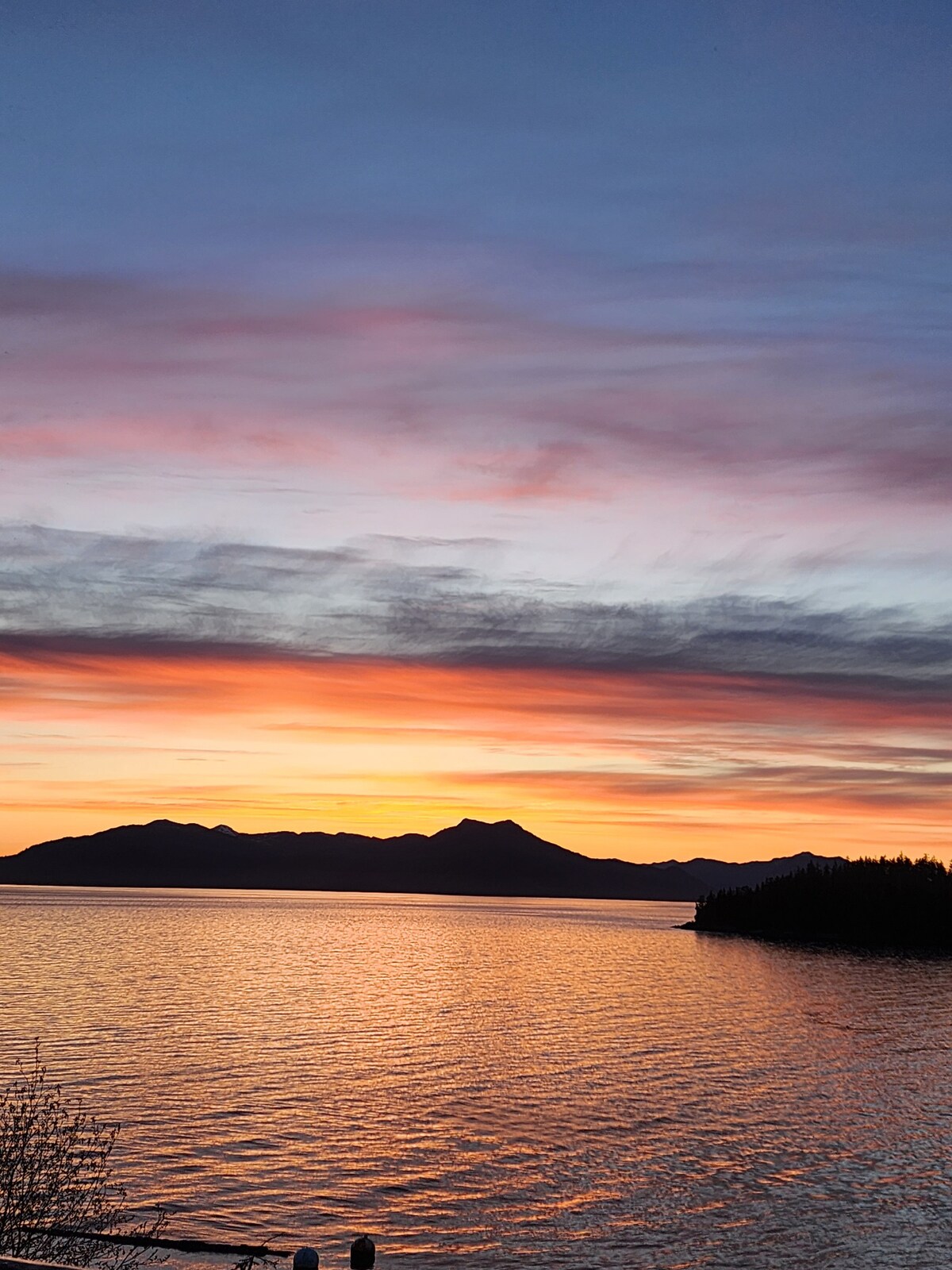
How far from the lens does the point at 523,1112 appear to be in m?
48.2

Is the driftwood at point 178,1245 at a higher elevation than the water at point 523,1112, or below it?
higher

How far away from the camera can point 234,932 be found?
197 m

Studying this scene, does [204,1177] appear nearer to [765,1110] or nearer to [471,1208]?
[471,1208]

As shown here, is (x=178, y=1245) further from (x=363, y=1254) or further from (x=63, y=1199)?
(x=363, y=1254)

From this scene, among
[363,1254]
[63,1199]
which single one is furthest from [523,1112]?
[363,1254]

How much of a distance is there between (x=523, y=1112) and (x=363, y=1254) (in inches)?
1097

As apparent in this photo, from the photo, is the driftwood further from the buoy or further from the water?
the buoy

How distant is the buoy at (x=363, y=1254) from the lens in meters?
21.9

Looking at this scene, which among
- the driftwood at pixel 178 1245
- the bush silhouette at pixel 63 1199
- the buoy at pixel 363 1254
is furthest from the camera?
the driftwood at pixel 178 1245

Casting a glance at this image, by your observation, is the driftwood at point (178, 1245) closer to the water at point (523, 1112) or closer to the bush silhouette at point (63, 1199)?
the bush silhouette at point (63, 1199)

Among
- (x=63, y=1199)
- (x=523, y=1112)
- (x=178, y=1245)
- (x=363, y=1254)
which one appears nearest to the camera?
(x=363, y=1254)

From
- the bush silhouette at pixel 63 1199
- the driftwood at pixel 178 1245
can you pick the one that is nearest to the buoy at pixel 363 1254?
the bush silhouette at pixel 63 1199

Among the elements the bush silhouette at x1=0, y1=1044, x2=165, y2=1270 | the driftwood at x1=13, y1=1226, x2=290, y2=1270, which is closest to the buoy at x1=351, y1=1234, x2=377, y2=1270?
the bush silhouette at x1=0, y1=1044, x2=165, y2=1270

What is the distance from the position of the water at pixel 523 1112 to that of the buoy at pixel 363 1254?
6.49 m
